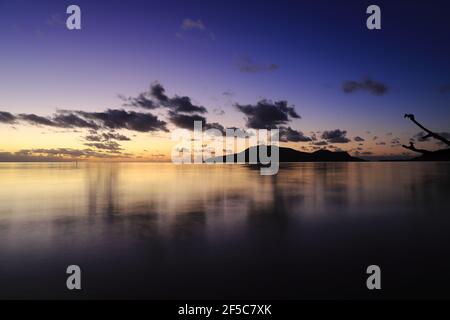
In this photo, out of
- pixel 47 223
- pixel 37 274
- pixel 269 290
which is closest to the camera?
pixel 269 290

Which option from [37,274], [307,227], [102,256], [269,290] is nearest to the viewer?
[269,290]

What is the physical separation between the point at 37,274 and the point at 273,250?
8.27 metres

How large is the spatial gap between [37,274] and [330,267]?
9.56 metres

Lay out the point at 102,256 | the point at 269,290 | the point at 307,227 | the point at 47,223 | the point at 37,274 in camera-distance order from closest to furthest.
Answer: the point at 269,290 < the point at 37,274 < the point at 102,256 < the point at 307,227 < the point at 47,223

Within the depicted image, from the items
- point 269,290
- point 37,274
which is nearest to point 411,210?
point 269,290

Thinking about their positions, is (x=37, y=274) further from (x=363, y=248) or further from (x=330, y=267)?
(x=363, y=248)

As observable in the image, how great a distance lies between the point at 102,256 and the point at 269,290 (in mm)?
6692

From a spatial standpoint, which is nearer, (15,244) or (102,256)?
(102,256)

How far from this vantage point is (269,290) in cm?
819

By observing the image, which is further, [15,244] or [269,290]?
[15,244]

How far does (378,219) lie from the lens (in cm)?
1794

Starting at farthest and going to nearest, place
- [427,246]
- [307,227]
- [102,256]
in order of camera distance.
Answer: [307,227]
[427,246]
[102,256]

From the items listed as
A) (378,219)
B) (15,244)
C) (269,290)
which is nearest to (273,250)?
(269,290)
